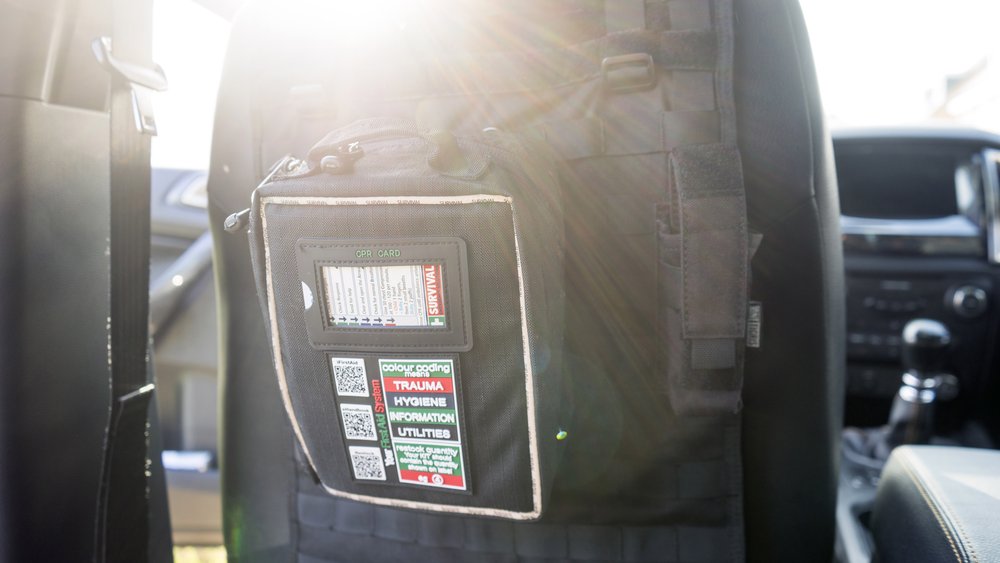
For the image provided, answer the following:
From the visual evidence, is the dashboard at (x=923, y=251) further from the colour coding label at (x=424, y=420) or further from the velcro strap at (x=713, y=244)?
the colour coding label at (x=424, y=420)

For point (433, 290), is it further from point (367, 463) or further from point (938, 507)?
point (938, 507)

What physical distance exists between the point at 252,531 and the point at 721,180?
39.9 inches

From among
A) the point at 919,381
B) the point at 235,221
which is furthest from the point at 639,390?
the point at 919,381

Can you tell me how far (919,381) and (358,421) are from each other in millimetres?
1788

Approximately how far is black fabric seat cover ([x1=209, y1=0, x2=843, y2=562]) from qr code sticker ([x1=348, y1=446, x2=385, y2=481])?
202 mm

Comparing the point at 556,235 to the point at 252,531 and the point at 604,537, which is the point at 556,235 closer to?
the point at 604,537

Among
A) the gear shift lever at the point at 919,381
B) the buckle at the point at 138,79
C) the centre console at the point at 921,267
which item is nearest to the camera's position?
the buckle at the point at 138,79

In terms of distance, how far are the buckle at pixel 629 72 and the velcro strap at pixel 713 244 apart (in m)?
0.12

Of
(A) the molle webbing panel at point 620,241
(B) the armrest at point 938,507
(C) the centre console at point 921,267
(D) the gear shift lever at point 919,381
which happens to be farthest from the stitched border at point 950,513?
(C) the centre console at point 921,267

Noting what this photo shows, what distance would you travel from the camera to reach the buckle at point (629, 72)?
3.25ft

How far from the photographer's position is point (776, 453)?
1050mm

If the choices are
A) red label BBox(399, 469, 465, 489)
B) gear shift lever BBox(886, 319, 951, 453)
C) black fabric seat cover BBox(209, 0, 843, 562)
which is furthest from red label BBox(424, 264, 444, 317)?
gear shift lever BBox(886, 319, 951, 453)

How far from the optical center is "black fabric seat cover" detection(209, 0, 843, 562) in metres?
0.98

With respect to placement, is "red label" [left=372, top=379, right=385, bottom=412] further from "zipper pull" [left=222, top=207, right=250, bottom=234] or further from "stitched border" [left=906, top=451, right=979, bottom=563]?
"stitched border" [left=906, top=451, right=979, bottom=563]
